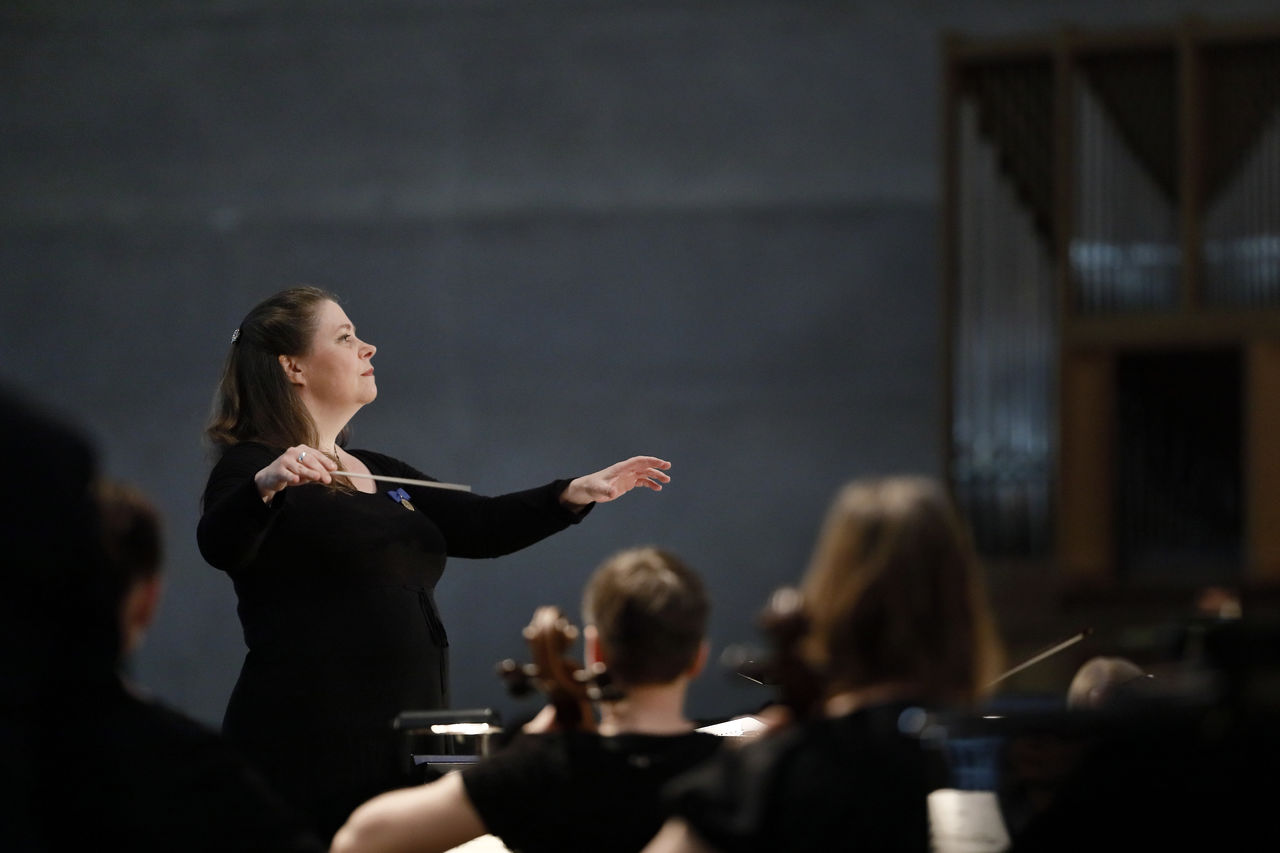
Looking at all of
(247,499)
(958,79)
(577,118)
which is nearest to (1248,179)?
(958,79)

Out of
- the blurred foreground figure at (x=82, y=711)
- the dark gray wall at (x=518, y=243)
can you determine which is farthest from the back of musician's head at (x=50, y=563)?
the dark gray wall at (x=518, y=243)

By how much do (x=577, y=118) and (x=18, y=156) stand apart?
2765 mm


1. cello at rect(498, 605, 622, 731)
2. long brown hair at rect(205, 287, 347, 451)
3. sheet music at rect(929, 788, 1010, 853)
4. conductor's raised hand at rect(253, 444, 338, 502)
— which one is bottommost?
sheet music at rect(929, 788, 1010, 853)

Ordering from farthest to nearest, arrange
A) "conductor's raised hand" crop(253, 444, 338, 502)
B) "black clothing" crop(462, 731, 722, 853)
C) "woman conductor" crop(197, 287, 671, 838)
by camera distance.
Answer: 1. "woman conductor" crop(197, 287, 671, 838)
2. "conductor's raised hand" crop(253, 444, 338, 502)
3. "black clothing" crop(462, 731, 722, 853)

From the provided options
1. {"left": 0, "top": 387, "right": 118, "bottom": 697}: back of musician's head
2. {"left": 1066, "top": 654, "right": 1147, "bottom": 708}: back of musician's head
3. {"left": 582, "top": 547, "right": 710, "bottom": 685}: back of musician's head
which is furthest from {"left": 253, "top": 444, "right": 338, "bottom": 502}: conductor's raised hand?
{"left": 1066, "top": 654, "right": 1147, "bottom": 708}: back of musician's head

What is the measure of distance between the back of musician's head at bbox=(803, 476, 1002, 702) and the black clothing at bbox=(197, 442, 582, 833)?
3.58 feet

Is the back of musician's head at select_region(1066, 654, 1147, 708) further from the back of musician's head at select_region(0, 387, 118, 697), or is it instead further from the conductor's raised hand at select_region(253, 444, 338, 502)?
the back of musician's head at select_region(0, 387, 118, 697)

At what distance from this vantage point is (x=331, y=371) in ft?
9.41

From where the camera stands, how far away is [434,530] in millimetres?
2832

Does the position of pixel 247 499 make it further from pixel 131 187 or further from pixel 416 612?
pixel 131 187

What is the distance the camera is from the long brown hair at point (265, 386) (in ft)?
9.20

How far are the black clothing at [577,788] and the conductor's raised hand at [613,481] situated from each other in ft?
2.86

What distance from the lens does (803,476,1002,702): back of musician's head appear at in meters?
1.65

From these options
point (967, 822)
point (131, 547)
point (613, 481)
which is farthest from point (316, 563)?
point (967, 822)
